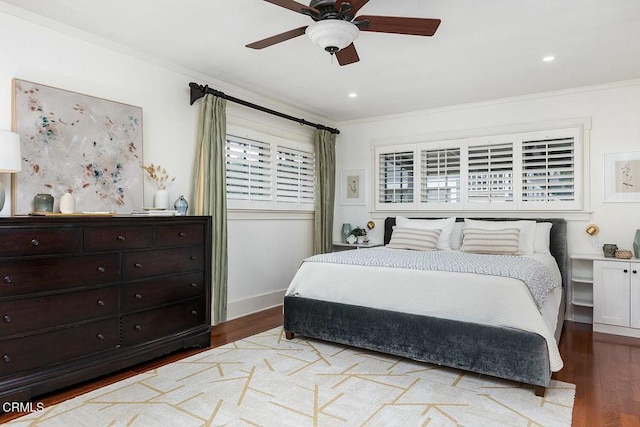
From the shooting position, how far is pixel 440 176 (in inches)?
215

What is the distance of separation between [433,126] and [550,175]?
1.56 m

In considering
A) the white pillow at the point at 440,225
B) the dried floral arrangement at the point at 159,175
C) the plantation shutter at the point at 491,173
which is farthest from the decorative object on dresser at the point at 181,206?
the plantation shutter at the point at 491,173

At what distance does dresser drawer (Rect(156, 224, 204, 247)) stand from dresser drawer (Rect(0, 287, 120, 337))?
526mm

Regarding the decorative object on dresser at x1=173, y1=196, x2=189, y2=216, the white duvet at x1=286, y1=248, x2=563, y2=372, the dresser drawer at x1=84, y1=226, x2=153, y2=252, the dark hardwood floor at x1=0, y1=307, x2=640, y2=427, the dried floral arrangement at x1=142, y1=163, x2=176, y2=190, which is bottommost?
the dark hardwood floor at x1=0, y1=307, x2=640, y2=427

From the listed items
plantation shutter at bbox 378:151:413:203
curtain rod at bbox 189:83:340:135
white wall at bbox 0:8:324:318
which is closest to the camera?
white wall at bbox 0:8:324:318

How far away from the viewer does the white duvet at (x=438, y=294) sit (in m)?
2.76

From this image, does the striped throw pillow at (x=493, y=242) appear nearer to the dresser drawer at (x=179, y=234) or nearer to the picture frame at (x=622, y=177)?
the picture frame at (x=622, y=177)

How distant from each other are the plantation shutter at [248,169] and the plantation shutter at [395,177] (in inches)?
68.2

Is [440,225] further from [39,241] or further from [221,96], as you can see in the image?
[39,241]

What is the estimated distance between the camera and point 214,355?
336cm

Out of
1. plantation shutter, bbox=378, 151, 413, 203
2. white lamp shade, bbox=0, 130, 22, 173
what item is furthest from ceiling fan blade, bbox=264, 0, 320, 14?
plantation shutter, bbox=378, 151, 413, 203

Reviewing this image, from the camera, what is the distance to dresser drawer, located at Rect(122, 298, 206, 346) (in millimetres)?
3020

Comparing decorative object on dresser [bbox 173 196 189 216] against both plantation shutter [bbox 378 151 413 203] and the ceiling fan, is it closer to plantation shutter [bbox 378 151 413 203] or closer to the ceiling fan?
the ceiling fan

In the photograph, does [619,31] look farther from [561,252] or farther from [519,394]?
[519,394]
